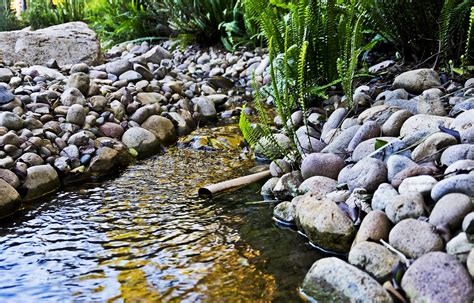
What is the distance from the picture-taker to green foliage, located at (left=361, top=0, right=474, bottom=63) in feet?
12.7

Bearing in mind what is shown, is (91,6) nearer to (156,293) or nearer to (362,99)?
(362,99)

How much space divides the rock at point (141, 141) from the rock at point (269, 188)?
1327 millimetres

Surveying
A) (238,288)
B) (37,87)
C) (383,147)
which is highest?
(37,87)

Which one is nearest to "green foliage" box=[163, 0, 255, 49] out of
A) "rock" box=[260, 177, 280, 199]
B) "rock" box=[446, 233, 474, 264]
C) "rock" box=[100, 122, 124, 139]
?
"rock" box=[100, 122, 124, 139]

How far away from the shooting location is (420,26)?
4.14m

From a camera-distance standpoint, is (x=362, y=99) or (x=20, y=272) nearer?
(x=20, y=272)

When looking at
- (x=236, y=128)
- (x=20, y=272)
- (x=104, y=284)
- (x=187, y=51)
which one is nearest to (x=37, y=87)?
(x=236, y=128)

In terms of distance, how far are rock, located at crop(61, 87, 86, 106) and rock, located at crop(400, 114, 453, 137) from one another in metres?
2.60

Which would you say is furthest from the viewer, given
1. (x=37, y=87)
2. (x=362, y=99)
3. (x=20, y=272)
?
(x=37, y=87)

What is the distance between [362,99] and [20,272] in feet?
7.92

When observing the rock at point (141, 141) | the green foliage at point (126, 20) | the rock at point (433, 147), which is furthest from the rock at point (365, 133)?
the green foliage at point (126, 20)

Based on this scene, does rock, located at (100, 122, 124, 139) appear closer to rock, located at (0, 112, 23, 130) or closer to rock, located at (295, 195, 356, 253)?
rock, located at (0, 112, 23, 130)

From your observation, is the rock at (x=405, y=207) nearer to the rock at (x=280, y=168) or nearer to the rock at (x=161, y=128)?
the rock at (x=280, y=168)

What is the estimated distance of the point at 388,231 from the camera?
2.15m
